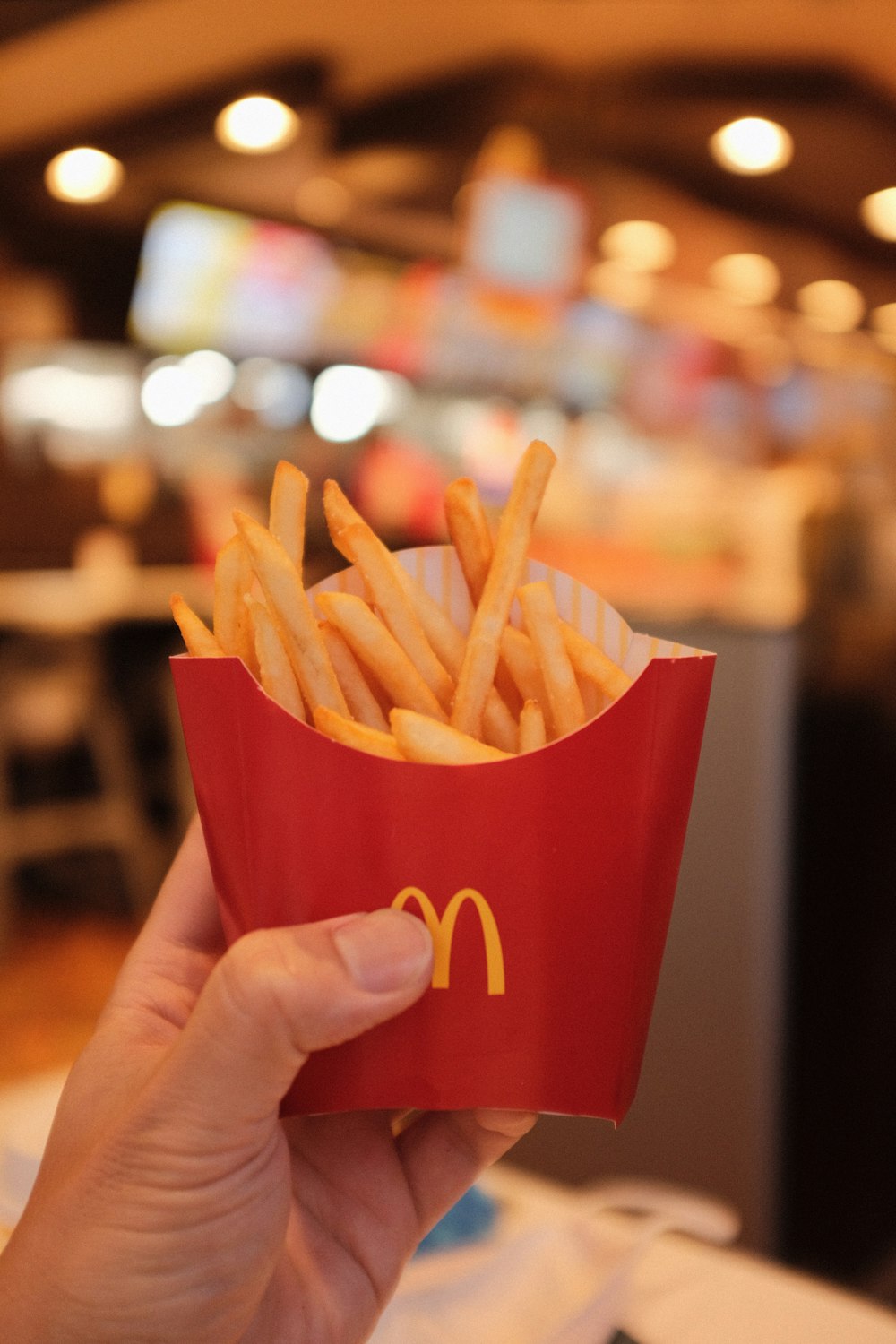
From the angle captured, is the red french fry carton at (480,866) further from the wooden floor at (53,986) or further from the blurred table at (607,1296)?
the wooden floor at (53,986)

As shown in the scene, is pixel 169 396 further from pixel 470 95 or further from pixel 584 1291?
pixel 584 1291

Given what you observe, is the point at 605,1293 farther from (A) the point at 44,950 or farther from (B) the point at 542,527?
(B) the point at 542,527

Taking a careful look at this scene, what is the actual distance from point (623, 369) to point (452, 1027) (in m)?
7.24

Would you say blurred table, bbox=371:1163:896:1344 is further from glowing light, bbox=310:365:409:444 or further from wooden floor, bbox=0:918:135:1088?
glowing light, bbox=310:365:409:444

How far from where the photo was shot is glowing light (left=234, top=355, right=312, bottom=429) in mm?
6371

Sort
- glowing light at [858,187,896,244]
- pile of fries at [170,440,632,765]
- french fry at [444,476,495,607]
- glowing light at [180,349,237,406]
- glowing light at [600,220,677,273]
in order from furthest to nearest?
glowing light at [180,349,237,406]
glowing light at [600,220,677,273]
glowing light at [858,187,896,244]
french fry at [444,476,495,607]
pile of fries at [170,440,632,765]

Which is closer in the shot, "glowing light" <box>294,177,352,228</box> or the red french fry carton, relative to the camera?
the red french fry carton

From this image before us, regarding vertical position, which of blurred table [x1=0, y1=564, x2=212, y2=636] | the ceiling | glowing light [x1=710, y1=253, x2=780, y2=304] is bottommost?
blurred table [x1=0, y1=564, x2=212, y2=636]

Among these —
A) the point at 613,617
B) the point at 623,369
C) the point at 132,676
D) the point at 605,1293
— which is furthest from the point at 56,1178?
the point at 623,369

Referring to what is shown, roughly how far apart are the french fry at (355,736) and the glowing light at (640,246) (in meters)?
5.23

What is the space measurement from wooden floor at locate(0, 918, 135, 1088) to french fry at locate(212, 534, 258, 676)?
102 inches

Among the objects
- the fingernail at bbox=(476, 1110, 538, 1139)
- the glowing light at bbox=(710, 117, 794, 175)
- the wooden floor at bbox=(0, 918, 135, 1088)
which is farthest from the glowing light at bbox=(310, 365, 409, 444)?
the fingernail at bbox=(476, 1110, 538, 1139)

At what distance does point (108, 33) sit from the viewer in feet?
13.1

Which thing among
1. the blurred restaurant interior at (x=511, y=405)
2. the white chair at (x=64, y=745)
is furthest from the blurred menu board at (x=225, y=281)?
the white chair at (x=64, y=745)
